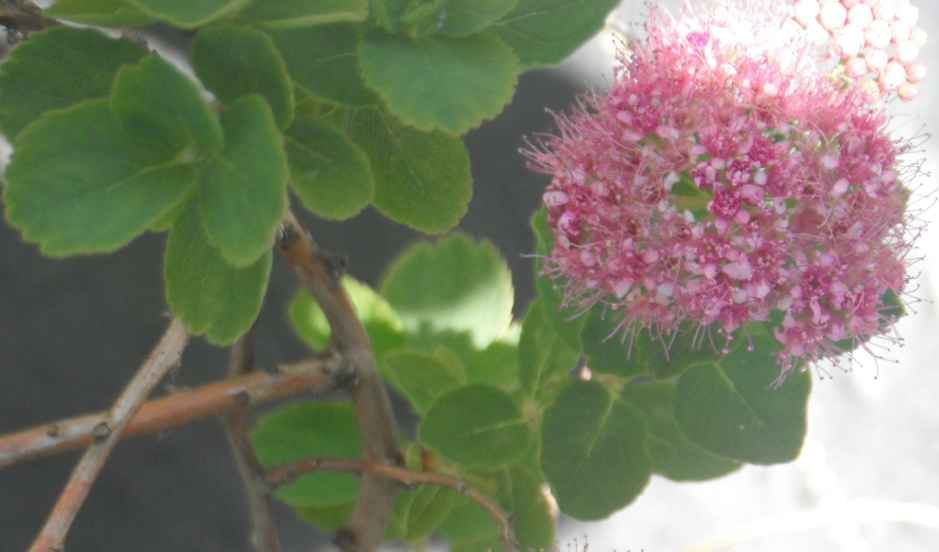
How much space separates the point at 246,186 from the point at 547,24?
0.20 meters

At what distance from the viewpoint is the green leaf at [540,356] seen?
59cm

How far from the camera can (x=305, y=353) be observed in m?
1.05

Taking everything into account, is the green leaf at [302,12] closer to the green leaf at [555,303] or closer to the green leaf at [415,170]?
the green leaf at [415,170]

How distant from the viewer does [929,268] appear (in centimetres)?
113

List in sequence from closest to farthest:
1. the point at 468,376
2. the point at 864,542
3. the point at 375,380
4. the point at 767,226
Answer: the point at 767,226 → the point at 375,380 → the point at 468,376 → the point at 864,542

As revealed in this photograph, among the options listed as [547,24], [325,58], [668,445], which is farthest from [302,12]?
[668,445]

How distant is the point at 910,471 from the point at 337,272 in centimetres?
99

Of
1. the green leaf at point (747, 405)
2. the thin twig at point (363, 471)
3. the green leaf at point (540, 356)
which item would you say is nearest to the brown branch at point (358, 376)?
the thin twig at point (363, 471)

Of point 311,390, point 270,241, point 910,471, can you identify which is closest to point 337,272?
point 311,390

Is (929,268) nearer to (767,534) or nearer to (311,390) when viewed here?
(767,534)

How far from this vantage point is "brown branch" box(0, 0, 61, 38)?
0.39m

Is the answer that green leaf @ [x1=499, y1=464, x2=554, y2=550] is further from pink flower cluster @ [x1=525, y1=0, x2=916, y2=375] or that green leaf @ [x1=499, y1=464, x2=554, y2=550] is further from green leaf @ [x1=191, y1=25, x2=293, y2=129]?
green leaf @ [x1=191, y1=25, x2=293, y2=129]

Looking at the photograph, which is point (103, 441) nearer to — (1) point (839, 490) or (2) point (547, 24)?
(2) point (547, 24)

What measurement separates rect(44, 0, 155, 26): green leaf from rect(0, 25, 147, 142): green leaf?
0.03ft
